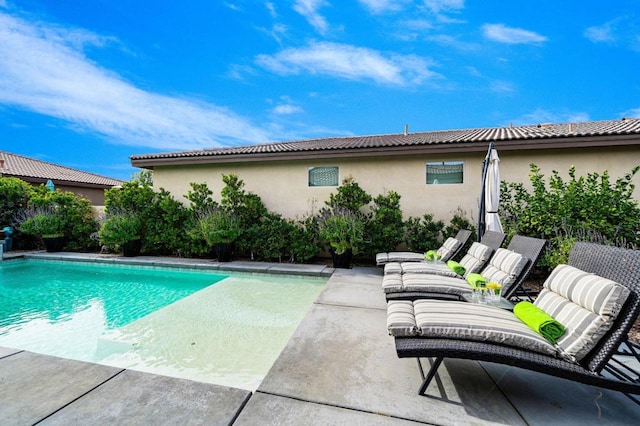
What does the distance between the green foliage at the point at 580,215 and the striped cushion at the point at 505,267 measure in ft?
6.02

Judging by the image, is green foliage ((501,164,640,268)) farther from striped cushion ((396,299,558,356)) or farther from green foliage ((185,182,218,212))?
green foliage ((185,182,218,212))

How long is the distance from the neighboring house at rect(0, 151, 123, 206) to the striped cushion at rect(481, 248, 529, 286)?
50.8ft

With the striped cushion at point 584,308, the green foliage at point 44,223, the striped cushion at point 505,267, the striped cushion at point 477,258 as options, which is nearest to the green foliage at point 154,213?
the green foliage at point 44,223

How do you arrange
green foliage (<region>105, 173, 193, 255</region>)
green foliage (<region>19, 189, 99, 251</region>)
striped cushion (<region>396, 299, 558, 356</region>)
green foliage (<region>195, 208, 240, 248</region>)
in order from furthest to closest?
green foliage (<region>19, 189, 99, 251</region>) → green foliage (<region>105, 173, 193, 255</region>) → green foliage (<region>195, 208, 240, 248</region>) → striped cushion (<region>396, 299, 558, 356</region>)

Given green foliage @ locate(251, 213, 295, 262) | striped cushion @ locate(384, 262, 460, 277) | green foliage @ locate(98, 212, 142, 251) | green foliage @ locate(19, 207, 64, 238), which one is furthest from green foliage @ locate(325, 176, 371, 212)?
green foliage @ locate(19, 207, 64, 238)

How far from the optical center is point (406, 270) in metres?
4.52

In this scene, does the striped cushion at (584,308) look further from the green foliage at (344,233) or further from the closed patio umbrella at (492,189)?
the green foliage at (344,233)

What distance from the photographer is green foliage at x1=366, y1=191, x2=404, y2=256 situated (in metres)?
7.26

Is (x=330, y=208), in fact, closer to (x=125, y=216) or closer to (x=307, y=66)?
(x=125, y=216)

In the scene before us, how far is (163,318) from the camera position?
4391mm

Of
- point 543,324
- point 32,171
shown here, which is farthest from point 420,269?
point 32,171

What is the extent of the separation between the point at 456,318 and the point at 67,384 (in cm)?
316

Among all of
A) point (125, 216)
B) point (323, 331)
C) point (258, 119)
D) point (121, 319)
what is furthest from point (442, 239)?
point (258, 119)

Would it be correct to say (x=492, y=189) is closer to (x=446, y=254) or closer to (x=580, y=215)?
(x=446, y=254)
